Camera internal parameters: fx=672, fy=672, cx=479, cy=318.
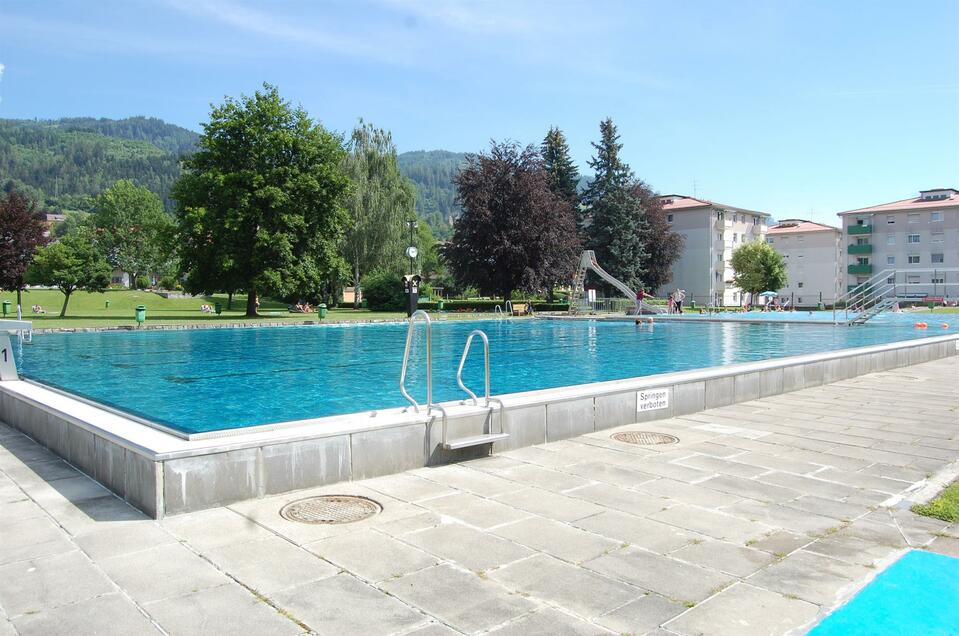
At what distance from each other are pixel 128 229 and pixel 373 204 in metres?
56.8

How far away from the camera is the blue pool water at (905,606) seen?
9.77 feet

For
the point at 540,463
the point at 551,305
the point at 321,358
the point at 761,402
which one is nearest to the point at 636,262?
the point at 551,305

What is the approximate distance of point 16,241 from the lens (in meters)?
37.5

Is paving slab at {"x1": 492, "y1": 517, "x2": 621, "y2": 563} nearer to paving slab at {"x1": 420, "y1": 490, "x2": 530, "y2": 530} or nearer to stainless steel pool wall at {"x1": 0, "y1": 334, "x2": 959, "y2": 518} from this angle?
paving slab at {"x1": 420, "y1": 490, "x2": 530, "y2": 530}

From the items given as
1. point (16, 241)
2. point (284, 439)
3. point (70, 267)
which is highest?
point (16, 241)

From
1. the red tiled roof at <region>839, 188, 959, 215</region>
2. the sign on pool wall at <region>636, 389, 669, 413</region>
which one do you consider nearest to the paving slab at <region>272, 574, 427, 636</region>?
the sign on pool wall at <region>636, 389, 669, 413</region>

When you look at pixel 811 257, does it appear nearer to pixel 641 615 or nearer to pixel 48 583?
pixel 641 615

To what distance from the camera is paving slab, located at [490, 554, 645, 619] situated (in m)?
3.21

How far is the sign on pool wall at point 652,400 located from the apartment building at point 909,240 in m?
71.2

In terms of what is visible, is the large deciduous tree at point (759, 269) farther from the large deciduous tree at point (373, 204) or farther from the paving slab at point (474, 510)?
the paving slab at point (474, 510)

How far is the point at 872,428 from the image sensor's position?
25.3ft

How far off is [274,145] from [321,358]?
23.2m

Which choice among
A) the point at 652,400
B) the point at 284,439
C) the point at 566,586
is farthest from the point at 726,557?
the point at 652,400

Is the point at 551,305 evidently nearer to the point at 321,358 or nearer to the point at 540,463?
the point at 321,358
